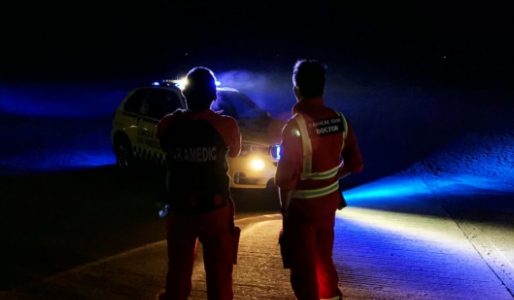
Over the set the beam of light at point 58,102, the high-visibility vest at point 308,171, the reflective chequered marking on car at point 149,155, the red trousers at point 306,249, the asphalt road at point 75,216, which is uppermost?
the high-visibility vest at point 308,171

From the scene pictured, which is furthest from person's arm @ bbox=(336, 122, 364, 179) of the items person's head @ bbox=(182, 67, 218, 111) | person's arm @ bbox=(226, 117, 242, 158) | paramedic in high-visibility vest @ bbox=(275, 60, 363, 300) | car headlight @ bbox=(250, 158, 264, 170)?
car headlight @ bbox=(250, 158, 264, 170)

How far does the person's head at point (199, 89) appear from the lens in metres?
3.33

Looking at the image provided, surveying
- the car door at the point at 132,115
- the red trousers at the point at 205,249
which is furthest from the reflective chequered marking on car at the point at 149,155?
the red trousers at the point at 205,249

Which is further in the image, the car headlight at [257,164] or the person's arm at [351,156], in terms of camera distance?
the car headlight at [257,164]

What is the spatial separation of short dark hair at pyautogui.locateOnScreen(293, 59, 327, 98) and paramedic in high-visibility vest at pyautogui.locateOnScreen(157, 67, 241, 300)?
0.49m

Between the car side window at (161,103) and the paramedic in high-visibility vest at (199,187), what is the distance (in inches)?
222

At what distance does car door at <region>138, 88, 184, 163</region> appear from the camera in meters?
9.10

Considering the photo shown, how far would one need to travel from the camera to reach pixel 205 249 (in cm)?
343

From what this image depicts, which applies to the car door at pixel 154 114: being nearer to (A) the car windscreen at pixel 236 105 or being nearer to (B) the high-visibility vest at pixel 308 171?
(A) the car windscreen at pixel 236 105

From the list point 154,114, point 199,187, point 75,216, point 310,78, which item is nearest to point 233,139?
point 199,187

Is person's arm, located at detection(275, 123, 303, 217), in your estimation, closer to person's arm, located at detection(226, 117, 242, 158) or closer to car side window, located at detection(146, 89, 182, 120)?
person's arm, located at detection(226, 117, 242, 158)

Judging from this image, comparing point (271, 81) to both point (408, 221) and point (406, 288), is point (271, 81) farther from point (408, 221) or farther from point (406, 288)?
point (406, 288)

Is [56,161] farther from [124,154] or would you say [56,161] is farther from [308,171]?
[308,171]

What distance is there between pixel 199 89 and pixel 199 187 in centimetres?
60
